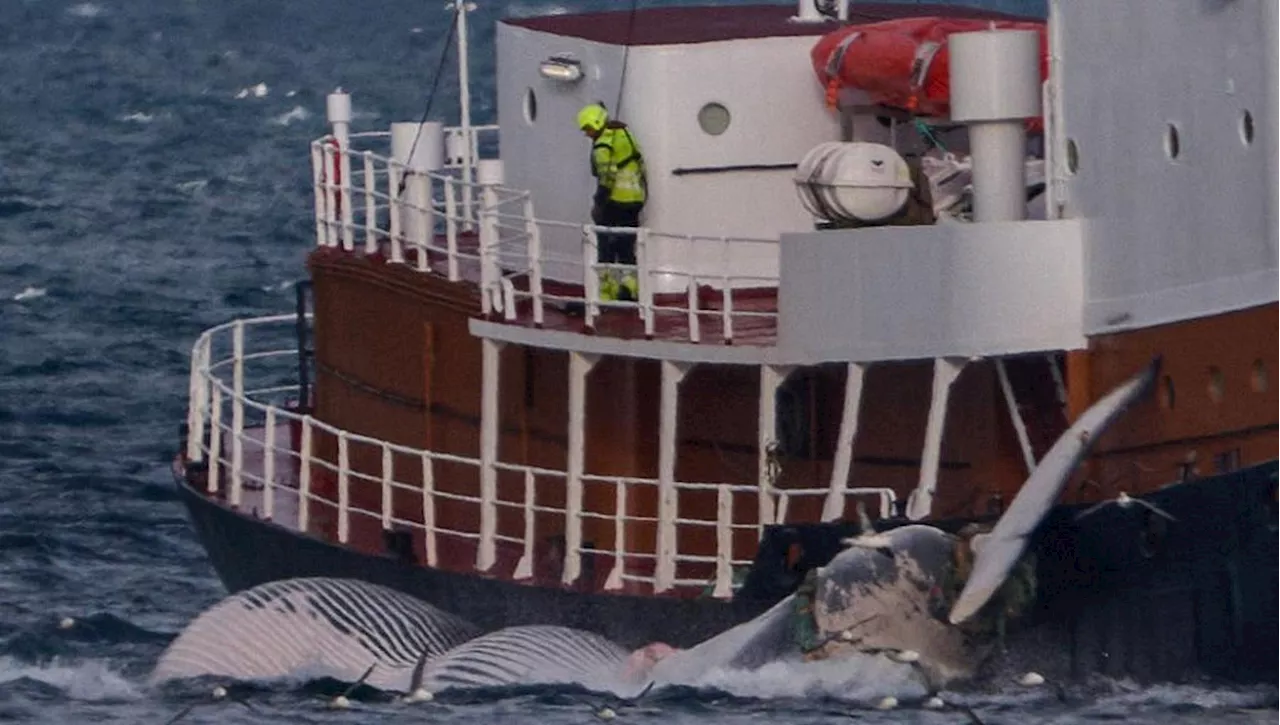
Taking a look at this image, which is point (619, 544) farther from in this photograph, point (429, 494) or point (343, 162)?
point (343, 162)

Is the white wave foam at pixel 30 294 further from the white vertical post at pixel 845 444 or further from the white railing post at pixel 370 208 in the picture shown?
the white vertical post at pixel 845 444

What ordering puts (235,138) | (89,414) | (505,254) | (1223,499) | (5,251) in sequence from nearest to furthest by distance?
(1223,499)
(505,254)
(89,414)
(5,251)
(235,138)

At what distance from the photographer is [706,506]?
927 inches

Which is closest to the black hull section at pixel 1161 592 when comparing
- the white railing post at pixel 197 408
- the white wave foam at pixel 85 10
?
the white railing post at pixel 197 408

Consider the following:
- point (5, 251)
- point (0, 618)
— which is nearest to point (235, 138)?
point (5, 251)

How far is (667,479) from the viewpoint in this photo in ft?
74.2

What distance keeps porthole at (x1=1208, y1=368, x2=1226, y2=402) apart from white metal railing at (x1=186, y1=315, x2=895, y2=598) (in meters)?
2.05

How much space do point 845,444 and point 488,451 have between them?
3104mm

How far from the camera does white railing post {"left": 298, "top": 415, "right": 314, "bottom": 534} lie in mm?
25562

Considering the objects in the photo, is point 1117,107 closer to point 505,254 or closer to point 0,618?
point 505,254

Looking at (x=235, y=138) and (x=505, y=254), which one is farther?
(x=235, y=138)

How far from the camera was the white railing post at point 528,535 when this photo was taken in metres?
23.6

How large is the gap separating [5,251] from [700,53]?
1071 inches

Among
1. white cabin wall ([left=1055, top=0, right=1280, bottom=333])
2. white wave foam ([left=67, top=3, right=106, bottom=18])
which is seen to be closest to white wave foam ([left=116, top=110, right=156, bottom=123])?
white wave foam ([left=67, top=3, right=106, bottom=18])
